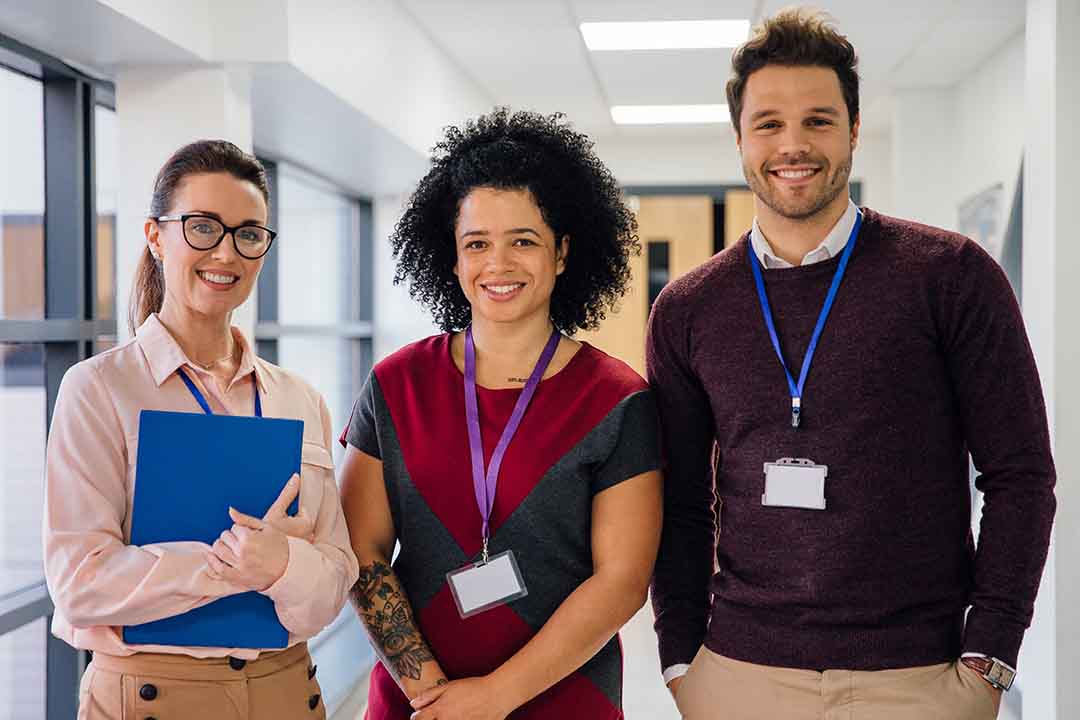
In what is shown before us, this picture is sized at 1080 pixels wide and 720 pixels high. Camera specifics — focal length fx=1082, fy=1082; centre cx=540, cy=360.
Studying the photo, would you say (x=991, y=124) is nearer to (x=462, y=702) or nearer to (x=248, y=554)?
(x=462, y=702)

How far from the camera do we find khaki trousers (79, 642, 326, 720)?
1.59 metres

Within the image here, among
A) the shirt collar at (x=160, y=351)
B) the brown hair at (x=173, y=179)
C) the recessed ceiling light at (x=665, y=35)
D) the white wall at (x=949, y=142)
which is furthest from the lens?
the white wall at (x=949, y=142)

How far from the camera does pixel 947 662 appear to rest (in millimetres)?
1767

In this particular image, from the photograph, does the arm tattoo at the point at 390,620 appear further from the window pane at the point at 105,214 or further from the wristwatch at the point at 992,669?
the window pane at the point at 105,214

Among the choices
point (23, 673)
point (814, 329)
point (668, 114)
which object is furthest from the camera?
point (668, 114)

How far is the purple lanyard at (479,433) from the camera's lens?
181cm

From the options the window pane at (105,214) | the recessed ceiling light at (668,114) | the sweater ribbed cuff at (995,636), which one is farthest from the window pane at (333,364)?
the sweater ribbed cuff at (995,636)

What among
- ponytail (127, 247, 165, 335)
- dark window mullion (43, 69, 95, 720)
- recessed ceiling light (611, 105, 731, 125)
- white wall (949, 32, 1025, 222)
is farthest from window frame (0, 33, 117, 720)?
recessed ceiling light (611, 105, 731, 125)

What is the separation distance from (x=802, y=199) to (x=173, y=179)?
3.45ft

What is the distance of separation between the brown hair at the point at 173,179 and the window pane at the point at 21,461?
4.50ft

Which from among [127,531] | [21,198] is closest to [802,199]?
[127,531]

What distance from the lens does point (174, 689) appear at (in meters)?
1.60

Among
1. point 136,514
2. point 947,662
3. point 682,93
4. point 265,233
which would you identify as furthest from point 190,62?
point 682,93

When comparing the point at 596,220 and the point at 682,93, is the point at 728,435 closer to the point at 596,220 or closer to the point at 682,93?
the point at 596,220
